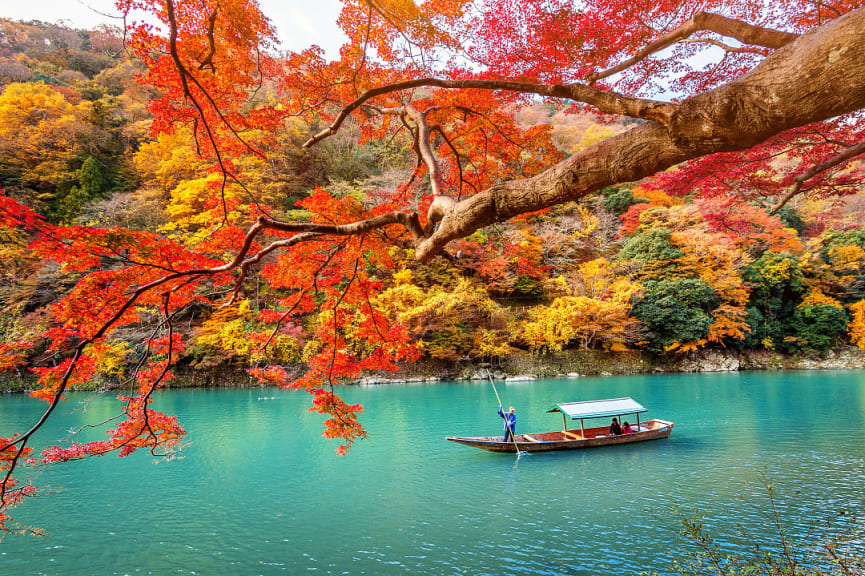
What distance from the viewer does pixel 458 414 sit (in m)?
10.8

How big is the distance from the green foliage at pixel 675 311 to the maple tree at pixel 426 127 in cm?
1183

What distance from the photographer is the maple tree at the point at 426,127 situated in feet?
5.36

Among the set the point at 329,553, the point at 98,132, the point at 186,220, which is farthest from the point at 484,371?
the point at 98,132

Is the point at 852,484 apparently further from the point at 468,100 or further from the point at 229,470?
the point at 229,470

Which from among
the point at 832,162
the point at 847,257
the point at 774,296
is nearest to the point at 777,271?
the point at 774,296

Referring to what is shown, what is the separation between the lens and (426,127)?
332 cm

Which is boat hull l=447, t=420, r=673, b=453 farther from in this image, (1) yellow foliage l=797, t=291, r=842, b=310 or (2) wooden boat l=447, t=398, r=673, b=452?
(1) yellow foliage l=797, t=291, r=842, b=310

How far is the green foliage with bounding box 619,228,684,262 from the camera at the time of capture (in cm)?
1744

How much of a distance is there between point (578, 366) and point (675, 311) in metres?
4.35

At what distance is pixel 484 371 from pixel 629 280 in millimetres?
7357

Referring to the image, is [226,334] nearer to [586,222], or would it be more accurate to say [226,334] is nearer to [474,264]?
[474,264]

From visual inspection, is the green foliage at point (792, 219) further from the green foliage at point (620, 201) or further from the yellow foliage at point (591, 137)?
the yellow foliage at point (591, 137)

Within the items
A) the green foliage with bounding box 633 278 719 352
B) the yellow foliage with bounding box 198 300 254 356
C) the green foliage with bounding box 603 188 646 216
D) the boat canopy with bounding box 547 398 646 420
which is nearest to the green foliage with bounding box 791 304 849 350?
the green foliage with bounding box 633 278 719 352

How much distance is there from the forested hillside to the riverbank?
41cm
